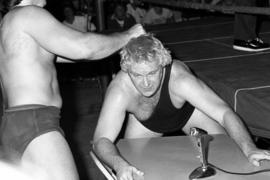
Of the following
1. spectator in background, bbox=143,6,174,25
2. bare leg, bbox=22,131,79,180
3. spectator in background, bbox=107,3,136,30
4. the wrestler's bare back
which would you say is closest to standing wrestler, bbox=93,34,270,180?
bare leg, bbox=22,131,79,180

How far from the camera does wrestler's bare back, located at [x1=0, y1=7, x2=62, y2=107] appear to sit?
175 centimetres

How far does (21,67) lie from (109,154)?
0.52 metres

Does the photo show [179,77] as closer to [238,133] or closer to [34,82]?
[238,133]

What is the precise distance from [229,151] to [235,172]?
0.23m

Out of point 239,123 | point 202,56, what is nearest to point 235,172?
point 239,123

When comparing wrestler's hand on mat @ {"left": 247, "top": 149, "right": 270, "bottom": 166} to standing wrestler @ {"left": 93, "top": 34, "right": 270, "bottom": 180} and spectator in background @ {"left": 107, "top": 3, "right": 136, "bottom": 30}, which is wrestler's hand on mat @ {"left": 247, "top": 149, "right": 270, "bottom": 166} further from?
spectator in background @ {"left": 107, "top": 3, "right": 136, "bottom": 30}

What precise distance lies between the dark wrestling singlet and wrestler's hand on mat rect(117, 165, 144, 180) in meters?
0.62

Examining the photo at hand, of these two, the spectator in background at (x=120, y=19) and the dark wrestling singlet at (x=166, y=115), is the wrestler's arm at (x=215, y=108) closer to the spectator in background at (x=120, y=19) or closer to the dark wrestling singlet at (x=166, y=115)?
the dark wrestling singlet at (x=166, y=115)

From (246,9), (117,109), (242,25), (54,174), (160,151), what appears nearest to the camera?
(54,174)

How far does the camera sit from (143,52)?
6.36 feet

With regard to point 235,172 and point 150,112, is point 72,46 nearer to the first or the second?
point 150,112

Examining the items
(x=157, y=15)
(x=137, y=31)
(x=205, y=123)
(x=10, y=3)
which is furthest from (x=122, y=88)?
(x=157, y=15)

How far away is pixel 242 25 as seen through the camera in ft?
10.5

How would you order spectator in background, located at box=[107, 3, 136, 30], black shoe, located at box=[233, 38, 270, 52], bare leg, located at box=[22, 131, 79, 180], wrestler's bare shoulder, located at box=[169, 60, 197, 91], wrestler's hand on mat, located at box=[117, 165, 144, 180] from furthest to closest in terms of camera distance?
spectator in background, located at box=[107, 3, 136, 30]
black shoe, located at box=[233, 38, 270, 52]
wrestler's bare shoulder, located at box=[169, 60, 197, 91]
bare leg, located at box=[22, 131, 79, 180]
wrestler's hand on mat, located at box=[117, 165, 144, 180]
